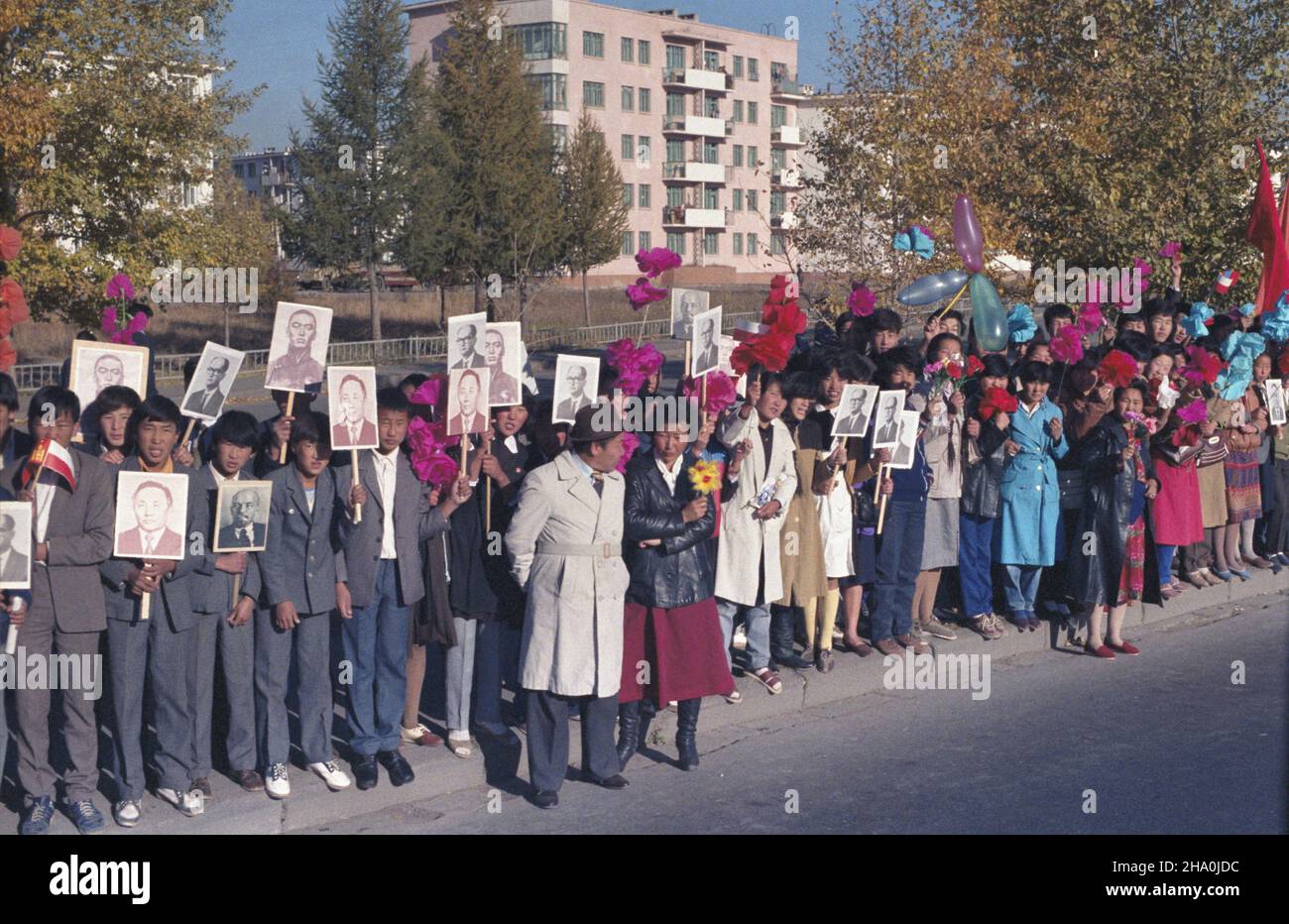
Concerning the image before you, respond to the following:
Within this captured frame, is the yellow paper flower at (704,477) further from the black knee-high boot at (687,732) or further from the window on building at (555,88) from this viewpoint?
the window on building at (555,88)

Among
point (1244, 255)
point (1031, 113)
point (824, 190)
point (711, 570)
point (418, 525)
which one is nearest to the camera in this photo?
point (418, 525)

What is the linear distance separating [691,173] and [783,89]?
11113 millimetres

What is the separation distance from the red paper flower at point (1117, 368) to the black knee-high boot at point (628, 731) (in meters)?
4.33

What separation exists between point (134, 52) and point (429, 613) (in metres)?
19.2

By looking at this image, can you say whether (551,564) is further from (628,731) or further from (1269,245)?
(1269,245)

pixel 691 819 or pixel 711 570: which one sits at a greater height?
pixel 711 570

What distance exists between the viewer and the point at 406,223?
145 feet

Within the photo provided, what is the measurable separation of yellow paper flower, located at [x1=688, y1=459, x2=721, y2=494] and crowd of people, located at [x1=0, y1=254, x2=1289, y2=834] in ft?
0.04

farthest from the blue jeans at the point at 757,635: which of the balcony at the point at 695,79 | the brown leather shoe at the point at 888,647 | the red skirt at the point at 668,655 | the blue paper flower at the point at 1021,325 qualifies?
the balcony at the point at 695,79

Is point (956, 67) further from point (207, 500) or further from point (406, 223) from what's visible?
point (406, 223)

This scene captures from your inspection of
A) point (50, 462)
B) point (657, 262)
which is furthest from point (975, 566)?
point (50, 462)

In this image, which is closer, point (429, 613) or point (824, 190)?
point (429, 613)

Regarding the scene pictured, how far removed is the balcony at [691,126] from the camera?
3349 inches

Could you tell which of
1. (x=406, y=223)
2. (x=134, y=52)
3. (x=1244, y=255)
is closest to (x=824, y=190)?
(x=1244, y=255)
